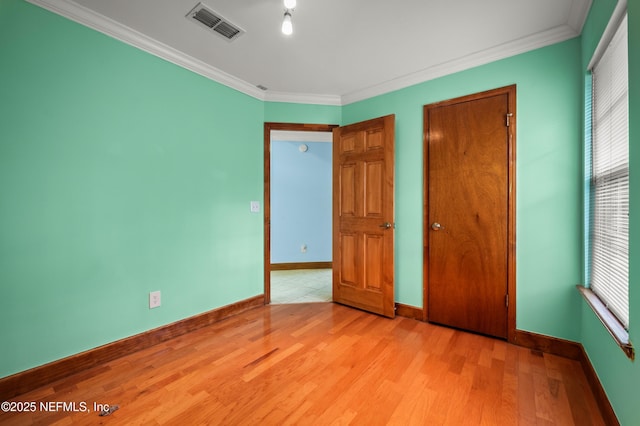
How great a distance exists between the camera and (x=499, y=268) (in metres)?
2.29

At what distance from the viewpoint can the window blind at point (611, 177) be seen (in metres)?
1.38

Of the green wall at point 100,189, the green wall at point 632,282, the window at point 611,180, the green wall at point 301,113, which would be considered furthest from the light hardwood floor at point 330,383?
Result: the green wall at point 301,113

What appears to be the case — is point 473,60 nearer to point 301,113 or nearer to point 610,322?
point 301,113

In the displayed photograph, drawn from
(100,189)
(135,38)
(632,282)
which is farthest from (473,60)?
(100,189)

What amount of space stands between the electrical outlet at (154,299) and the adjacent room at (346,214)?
2cm

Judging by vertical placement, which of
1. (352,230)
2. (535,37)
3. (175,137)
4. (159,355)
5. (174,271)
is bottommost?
(159,355)

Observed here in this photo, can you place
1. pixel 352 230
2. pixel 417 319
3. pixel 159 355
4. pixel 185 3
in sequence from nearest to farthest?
pixel 185 3 < pixel 159 355 < pixel 417 319 < pixel 352 230

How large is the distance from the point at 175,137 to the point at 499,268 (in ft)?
9.80

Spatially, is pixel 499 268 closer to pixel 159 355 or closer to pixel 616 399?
pixel 616 399

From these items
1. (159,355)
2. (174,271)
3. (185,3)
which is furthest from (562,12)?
(159,355)

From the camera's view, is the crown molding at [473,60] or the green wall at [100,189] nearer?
the green wall at [100,189]

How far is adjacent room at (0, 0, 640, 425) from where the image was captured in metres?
1.56

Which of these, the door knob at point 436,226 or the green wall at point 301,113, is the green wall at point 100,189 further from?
the door knob at point 436,226

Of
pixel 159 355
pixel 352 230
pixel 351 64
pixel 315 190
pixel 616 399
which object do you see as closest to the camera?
pixel 616 399
